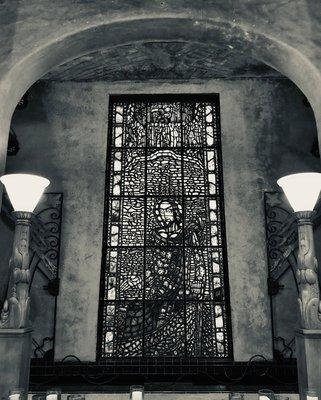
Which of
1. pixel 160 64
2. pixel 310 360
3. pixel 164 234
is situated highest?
pixel 160 64

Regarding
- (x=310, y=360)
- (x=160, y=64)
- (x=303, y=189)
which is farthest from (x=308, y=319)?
(x=160, y=64)

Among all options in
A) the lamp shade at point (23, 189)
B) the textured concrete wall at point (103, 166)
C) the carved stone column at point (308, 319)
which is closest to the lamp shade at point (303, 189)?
the carved stone column at point (308, 319)

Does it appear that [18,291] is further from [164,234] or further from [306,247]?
[164,234]

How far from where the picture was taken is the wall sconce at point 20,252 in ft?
8.42

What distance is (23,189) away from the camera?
8.79 ft

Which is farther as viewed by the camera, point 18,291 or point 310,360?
point 18,291

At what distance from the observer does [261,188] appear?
568 centimetres

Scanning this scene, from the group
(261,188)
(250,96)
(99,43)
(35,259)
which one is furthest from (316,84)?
(35,259)

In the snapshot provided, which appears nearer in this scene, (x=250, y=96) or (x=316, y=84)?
(x=316, y=84)

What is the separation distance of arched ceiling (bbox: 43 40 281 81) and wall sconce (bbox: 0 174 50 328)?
10.8 feet

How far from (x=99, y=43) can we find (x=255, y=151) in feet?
10.3

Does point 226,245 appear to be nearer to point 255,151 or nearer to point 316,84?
point 255,151

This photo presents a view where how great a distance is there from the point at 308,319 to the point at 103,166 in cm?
400

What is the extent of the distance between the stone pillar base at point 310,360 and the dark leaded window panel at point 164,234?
284 centimetres
